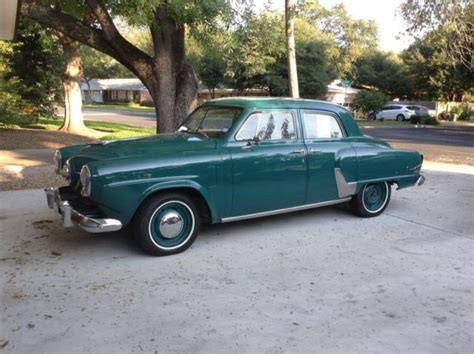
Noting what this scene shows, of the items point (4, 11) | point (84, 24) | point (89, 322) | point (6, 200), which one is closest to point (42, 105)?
point (84, 24)

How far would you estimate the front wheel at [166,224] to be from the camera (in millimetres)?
4953

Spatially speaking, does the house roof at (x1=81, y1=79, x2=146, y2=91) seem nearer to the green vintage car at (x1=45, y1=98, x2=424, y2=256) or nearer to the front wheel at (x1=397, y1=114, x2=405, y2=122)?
the front wheel at (x1=397, y1=114, x2=405, y2=122)

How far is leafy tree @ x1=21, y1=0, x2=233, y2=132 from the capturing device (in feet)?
29.9

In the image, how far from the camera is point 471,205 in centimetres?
766

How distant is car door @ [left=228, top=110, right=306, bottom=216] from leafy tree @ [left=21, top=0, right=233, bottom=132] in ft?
13.1

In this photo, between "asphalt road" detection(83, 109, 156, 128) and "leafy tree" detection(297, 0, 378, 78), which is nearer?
"asphalt road" detection(83, 109, 156, 128)

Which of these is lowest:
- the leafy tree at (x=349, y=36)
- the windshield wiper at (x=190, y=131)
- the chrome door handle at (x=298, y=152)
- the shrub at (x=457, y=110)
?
the chrome door handle at (x=298, y=152)

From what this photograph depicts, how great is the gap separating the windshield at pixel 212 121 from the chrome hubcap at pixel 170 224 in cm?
111

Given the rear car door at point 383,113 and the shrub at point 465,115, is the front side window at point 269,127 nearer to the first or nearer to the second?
the rear car door at point 383,113

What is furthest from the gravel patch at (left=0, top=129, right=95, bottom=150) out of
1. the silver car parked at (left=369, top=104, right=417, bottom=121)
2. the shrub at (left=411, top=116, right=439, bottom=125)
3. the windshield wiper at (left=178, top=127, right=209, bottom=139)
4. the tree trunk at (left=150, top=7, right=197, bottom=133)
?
the silver car parked at (left=369, top=104, right=417, bottom=121)

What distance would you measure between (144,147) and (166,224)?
2.92 feet

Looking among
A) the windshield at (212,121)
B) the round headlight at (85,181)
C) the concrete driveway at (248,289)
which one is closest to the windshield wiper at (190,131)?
the windshield at (212,121)

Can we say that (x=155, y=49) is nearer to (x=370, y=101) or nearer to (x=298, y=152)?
(x=298, y=152)

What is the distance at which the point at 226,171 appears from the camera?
17.6 feet
